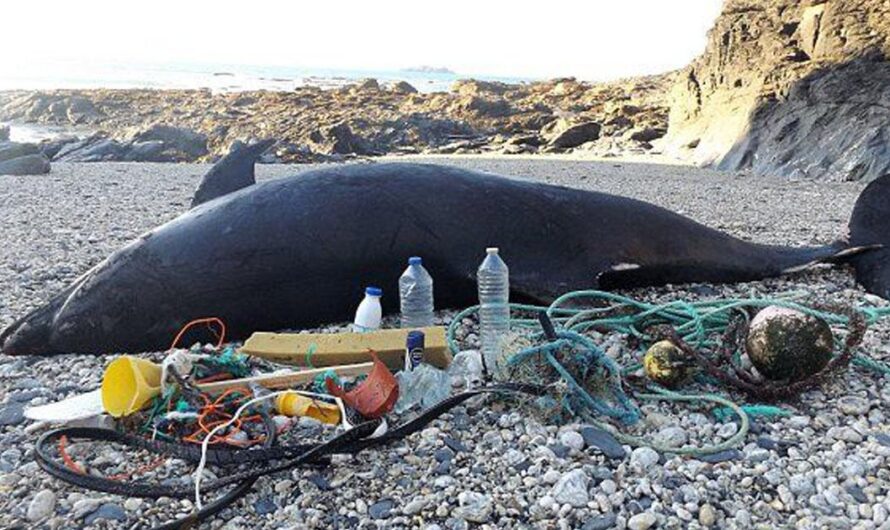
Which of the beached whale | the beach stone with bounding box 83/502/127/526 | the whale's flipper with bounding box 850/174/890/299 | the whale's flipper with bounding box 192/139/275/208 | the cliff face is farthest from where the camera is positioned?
the cliff face

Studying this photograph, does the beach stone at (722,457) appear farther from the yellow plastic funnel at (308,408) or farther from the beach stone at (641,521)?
the yellow plastic funnel at (308,408)

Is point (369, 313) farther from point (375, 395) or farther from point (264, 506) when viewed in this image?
point (264, 506)

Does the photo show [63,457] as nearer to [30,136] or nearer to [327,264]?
[327,264]

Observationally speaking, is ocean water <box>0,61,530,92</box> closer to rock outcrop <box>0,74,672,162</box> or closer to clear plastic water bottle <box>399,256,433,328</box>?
rock outcrop <box>0,74,672,162</box>

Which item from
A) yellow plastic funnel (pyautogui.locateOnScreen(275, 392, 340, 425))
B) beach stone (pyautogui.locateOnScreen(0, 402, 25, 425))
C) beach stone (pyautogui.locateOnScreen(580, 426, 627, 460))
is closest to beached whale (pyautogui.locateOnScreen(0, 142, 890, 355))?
beach stone (pyautogui.locateOnScreen(0, 402, 25, 425))

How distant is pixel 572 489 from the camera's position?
8.90ft

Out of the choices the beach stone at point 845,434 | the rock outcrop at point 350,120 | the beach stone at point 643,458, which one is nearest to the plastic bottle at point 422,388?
the beach stone at point 643,458

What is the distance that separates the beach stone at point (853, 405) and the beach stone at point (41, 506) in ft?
9.85

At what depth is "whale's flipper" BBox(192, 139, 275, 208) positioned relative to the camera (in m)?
5.56

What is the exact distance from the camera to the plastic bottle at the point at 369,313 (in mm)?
4145

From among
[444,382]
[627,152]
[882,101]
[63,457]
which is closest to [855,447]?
[444,382]

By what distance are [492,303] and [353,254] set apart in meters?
0.88

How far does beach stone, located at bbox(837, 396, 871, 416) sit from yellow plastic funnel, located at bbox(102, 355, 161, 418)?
9.30ft

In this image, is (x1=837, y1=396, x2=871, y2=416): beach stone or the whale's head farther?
the whale's head
